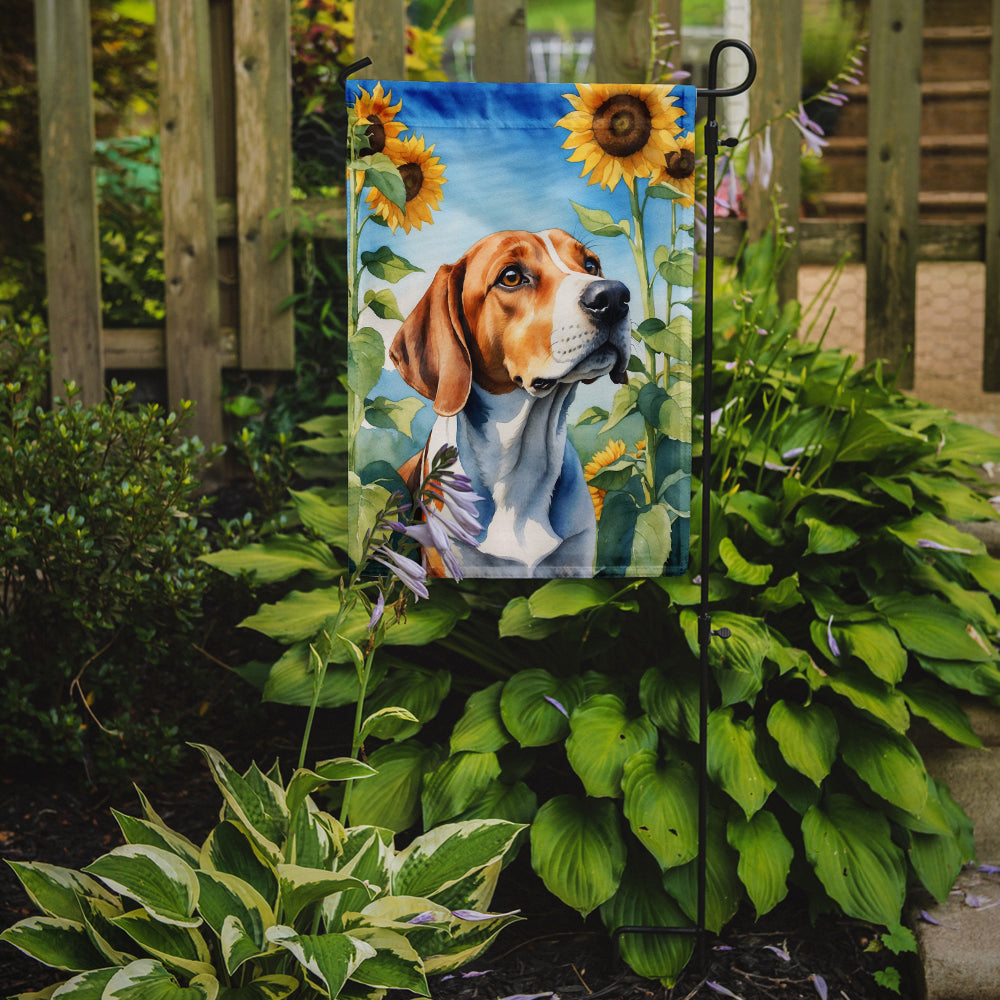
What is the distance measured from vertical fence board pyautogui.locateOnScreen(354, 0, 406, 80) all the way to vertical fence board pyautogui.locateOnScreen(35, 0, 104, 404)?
2.83ft

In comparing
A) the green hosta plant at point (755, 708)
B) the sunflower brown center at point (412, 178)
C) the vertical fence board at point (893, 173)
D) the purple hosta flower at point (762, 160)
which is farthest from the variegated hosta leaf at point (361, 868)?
the vertical fence board at point (893, 173)

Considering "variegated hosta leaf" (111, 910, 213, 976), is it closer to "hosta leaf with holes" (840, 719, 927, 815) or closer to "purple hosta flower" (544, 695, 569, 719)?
"purple hosta flower" (544, 695, 569, 719)

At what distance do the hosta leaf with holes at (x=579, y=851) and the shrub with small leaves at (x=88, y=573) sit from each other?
3.00ft

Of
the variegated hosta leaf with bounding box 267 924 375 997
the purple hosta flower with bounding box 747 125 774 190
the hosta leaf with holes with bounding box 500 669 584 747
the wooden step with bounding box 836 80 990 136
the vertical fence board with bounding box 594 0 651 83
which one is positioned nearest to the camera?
the variegated hosta leaf with bounding box 267 924 375 997

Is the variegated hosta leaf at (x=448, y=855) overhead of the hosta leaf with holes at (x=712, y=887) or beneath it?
overhead

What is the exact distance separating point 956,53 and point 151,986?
6.61m

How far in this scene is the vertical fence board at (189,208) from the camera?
3119 mm

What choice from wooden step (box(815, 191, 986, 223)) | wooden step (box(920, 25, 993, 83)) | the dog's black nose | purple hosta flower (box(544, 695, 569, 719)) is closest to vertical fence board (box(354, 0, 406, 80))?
the dog's black nose

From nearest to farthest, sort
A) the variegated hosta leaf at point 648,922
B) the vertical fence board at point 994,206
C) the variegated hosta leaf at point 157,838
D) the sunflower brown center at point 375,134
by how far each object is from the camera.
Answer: the variegated hosta leaf at point 157,838 → the sunflower brown center at point 375,134 → the variegated hosta leaf at point 648,922 → the vertical fence board at point 994,206

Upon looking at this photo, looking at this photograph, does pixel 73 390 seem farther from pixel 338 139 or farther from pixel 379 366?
pixel 338 139

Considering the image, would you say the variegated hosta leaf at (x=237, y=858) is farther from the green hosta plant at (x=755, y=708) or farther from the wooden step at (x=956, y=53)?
the wooden step at (x=956, y=53)

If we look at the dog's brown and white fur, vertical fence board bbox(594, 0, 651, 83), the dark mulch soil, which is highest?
vertical fence board bbox(594, 0, 651, 83)

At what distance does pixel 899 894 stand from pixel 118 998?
134 cm

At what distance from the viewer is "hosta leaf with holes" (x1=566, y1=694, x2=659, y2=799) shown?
1.84m
